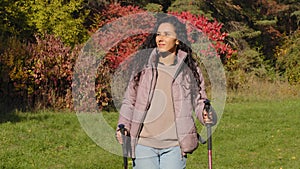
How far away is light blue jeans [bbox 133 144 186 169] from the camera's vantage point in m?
3.75

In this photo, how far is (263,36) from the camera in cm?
2470

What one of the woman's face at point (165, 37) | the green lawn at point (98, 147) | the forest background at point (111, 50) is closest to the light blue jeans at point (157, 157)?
the woman's face at point (165, 37)

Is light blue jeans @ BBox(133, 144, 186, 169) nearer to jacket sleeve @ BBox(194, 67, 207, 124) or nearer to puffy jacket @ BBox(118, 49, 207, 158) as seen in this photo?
puffy jacket @ BBox(118, 49, 207, 158)

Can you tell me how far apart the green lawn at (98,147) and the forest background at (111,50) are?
3.25 ft

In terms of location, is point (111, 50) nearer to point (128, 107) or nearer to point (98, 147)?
point (98, 147)

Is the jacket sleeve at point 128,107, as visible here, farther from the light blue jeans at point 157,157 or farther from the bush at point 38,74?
the bush at point 38,74

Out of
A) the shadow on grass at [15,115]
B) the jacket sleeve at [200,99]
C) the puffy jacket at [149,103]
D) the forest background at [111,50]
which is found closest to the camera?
the puffy jacket at [149,103]

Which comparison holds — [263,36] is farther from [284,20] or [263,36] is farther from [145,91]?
[145,91]

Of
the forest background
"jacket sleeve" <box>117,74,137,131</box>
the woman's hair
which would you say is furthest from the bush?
"jacket sleeve" <box>117,74,137,131</box>

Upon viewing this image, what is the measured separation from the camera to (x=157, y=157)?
3.79 m

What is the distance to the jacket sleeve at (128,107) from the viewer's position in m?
3.75

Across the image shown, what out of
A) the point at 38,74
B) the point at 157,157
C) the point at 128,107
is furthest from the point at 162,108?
the point at 38,74

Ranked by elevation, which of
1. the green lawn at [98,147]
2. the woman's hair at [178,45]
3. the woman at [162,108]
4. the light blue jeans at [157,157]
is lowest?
the green lawn at [98,147]

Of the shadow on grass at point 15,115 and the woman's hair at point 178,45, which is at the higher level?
the woman's hair at point 178,45
